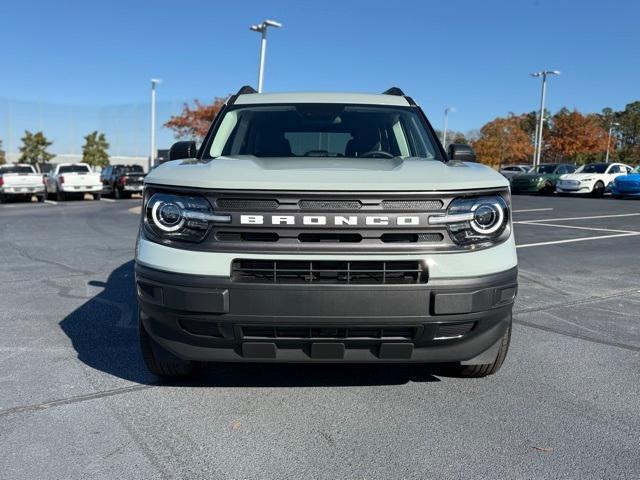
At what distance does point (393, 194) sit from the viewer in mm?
2936

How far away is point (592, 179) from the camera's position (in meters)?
28.2

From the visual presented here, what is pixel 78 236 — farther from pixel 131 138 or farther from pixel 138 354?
pixel 131 138

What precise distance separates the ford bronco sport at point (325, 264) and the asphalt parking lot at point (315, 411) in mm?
395

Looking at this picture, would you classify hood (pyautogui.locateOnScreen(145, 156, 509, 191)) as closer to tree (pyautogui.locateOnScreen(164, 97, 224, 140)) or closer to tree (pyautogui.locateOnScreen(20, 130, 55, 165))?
tree (pyautogui.locateOnScreen(164, 97, 224, 140))

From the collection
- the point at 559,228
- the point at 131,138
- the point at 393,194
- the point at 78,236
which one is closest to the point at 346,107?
the point at 393,194

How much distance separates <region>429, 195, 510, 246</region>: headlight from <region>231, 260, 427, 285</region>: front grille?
0.27 m

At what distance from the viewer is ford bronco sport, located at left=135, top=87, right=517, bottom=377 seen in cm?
289

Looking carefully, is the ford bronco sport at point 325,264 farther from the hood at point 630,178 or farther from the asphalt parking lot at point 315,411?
the hood at point 630,178

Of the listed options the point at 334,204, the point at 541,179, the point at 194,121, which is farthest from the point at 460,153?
the point at 194,121

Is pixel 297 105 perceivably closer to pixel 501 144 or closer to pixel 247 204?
pixel 247 204

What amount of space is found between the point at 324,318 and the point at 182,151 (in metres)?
2.05

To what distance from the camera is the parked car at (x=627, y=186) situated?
2672cm

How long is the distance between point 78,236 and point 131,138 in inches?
2278

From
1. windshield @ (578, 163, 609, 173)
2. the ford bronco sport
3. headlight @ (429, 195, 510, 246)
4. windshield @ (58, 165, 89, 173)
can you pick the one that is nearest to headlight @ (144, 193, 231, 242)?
the ford bronco sport
